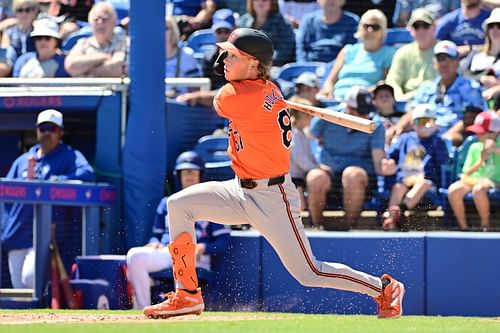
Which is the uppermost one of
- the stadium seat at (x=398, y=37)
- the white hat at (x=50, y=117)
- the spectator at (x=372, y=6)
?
the spectator at (x=372, y=6)

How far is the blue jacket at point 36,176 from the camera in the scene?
877 centimetres

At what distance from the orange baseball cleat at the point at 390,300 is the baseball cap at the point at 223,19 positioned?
4702 millimetres

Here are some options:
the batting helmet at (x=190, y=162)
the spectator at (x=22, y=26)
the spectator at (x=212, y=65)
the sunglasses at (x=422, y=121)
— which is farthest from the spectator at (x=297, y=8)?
the batting helmet at (x=190, y=162)

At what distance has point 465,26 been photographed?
9.77 meters

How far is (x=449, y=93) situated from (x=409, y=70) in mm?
647

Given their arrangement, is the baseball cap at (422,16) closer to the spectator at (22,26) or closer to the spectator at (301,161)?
the spectator at (301,161)

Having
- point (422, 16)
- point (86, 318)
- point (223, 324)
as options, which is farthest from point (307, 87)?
point (223, 324)

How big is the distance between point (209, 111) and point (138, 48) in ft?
3.21

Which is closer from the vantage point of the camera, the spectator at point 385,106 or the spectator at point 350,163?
the spectator at point 350,163

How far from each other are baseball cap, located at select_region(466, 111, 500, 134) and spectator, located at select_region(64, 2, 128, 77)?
326 cm

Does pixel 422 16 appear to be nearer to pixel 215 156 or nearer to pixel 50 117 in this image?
pixel 215 156

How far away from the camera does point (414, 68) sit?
31.4ft

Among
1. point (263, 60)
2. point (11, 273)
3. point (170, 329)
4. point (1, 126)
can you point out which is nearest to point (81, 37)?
point (1, 126)

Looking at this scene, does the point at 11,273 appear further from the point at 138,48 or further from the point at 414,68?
the point at 414,68
